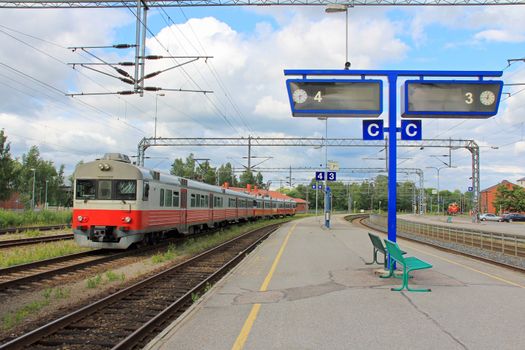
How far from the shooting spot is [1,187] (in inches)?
2435

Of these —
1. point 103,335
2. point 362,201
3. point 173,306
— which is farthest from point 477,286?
point 362,201

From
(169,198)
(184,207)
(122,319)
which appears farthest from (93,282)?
(184,207)

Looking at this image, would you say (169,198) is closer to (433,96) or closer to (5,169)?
(433,96)

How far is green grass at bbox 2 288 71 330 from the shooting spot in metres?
6.60

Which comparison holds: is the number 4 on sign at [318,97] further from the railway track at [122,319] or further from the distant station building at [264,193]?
the distant station building at [264,193]

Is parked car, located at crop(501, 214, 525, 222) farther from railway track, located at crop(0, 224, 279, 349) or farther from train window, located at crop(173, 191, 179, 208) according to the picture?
railway track, located at crop(0, 224, 279, 349)

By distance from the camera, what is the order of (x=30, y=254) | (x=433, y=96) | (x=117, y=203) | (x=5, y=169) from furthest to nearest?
(x=5, y=169) → (x=117, y=203) → (x=30, y=254) → (x=433, y=96)

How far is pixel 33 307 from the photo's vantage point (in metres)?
7.48

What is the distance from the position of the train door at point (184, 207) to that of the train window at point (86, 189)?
5019 mm

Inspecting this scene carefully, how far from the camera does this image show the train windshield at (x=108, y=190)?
15102 millimetres

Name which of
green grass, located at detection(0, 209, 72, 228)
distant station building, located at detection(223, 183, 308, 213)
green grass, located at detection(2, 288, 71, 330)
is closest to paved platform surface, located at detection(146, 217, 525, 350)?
green grass, located at detection(2, 288, 71, 330)

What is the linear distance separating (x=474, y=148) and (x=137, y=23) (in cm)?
3983

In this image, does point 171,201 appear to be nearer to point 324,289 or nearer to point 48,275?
point 48,275

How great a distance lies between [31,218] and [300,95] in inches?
1049
